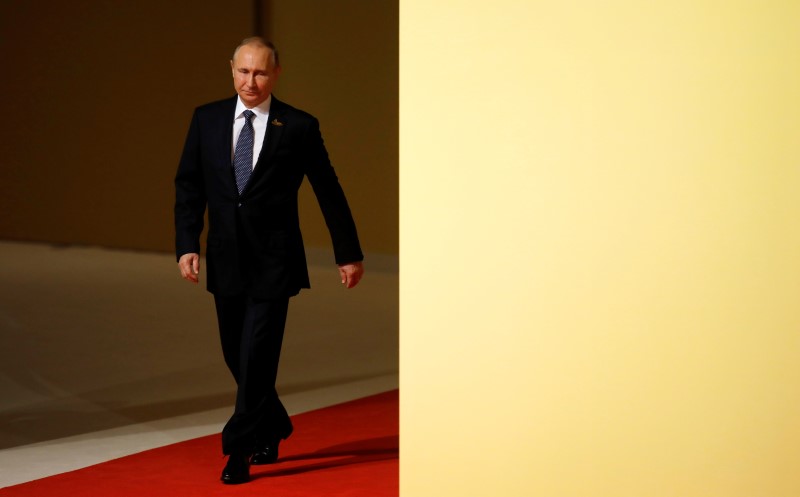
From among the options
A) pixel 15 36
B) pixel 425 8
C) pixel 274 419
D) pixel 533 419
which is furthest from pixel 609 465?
pixel 15 36

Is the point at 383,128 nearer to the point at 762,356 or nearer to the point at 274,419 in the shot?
the point at 274,419

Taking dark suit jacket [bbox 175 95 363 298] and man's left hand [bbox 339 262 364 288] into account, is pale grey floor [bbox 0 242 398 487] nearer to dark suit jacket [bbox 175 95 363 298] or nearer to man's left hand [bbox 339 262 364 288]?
dark suit jacket [bbox 175 95 363 298]

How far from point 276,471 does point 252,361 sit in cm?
39

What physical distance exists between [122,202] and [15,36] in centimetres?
209

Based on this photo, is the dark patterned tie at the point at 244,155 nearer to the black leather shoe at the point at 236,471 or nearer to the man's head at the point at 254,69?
the man's head at the point at 254,69

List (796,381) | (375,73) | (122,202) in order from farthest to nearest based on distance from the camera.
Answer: (122,202) → (375,73) → (796,381)

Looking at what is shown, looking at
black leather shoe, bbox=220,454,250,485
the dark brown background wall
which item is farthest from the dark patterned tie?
the dark brown background wall

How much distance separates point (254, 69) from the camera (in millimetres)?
3955

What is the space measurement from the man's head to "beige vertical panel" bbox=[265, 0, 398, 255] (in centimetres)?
729

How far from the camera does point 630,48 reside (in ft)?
7.66

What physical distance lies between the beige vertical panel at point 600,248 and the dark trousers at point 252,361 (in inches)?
58.5

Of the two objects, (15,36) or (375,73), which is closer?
(375,73)

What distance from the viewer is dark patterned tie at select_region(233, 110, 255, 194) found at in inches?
158

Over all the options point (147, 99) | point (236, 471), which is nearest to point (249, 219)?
point (236, 471)
